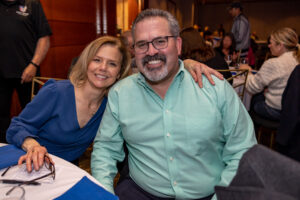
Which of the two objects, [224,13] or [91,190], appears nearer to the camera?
[91,190]

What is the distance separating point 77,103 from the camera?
171cm

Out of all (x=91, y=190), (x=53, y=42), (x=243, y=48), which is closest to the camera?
(x=91, y=190)

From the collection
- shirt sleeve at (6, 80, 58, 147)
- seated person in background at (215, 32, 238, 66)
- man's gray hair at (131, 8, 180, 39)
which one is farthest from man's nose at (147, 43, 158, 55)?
seated person in background at (215, 32, 238, 66)

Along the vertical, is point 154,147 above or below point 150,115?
below

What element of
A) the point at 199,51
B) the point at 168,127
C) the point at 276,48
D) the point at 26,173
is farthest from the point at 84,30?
the point at 26,173

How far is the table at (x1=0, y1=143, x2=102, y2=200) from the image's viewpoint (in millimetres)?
922

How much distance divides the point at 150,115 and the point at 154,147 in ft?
0.55

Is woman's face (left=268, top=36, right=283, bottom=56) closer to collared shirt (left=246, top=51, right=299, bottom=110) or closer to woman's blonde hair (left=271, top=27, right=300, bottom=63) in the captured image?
woman's blonde hair (left=271, top=27, right=300, bottom=63)

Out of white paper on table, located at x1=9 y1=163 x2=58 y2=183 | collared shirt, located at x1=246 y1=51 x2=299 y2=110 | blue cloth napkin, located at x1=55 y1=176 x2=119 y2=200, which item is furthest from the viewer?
collared shirt, located at x1=246 y1=51 x2=299 y2=110

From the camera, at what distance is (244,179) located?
567 mm

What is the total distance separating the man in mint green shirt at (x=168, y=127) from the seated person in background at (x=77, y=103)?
0.26 meters

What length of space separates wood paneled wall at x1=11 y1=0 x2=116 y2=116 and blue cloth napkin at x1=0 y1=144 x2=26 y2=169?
2.63 metres

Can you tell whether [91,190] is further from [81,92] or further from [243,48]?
[243,48]

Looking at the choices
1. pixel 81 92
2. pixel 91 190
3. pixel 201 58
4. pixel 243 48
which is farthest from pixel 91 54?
pixel 243 48
